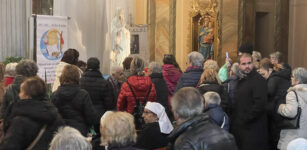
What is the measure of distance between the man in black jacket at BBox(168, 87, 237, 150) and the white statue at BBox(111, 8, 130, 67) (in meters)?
5.92

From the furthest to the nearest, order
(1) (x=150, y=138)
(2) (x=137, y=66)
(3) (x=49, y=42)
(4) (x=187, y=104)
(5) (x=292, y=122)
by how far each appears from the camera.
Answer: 1. (3) (x=49, y=42)
2. (2) (x=137, y=66)
3. (5) (x=292, y=122)
4. (1) (x=150, y=138)
5. (4) (x=187, y=104)

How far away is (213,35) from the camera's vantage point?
13.2 metres

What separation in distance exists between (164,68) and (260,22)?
585 cm

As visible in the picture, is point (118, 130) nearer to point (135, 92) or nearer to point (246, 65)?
point (246, 65)

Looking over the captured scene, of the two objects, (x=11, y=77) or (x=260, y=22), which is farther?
(x=260, y=22)

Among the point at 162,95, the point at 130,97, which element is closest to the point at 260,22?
the point at 162,95

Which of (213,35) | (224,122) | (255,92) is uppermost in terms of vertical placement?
(213,35)

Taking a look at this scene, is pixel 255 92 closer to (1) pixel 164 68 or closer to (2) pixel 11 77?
(1) pixel 164 68

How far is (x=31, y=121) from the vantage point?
4.14m

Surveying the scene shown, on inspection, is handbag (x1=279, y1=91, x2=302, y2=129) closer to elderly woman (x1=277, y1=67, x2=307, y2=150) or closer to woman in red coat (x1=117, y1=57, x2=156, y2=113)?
elderly woman (x1=277, y1=67, x2=307, y2=150)

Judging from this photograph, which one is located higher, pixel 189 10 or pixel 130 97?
pixel 189 10

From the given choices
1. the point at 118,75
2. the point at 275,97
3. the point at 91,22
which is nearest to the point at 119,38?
the point at 91,22

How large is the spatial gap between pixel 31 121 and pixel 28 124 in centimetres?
4

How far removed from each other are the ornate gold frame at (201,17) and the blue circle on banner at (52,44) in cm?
533
